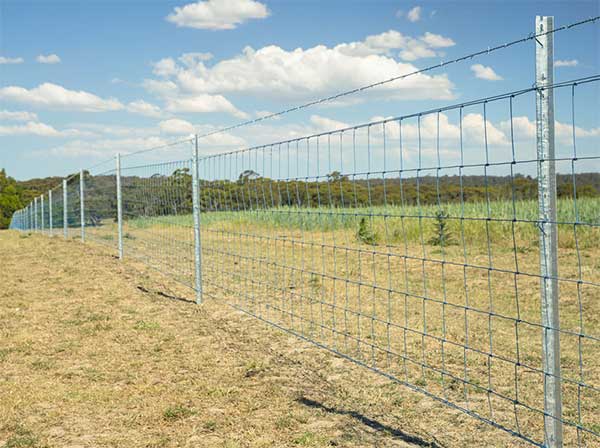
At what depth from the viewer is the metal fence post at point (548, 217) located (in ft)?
9.53

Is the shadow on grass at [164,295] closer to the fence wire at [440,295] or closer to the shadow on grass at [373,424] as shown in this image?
the fence wire at [440,295]

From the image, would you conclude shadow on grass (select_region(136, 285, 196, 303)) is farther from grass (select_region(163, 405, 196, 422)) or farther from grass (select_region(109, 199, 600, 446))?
grass (select_region(163, 405, 196, 422))

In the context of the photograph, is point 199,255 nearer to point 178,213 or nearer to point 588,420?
point 178,213

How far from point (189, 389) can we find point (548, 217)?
2.94 metres

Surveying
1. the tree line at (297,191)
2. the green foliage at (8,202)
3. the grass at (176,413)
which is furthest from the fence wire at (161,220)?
the green foliage at (8,202)

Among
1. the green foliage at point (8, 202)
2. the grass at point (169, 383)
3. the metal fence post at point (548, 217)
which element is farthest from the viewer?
the green foliage at point (8, 202)

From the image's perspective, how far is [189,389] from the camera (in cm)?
464

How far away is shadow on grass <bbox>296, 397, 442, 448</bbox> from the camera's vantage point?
354 centimetres

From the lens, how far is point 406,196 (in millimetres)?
4477

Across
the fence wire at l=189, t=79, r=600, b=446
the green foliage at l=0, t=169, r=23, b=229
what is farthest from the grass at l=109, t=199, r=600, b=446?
the green foliage at l=0, t=169, r=23, b=229

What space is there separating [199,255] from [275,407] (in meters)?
3.72

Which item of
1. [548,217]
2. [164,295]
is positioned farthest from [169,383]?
[164,295]

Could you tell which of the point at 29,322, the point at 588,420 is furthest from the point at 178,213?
the point at 588,420

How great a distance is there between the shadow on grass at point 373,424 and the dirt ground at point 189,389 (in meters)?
0.01
